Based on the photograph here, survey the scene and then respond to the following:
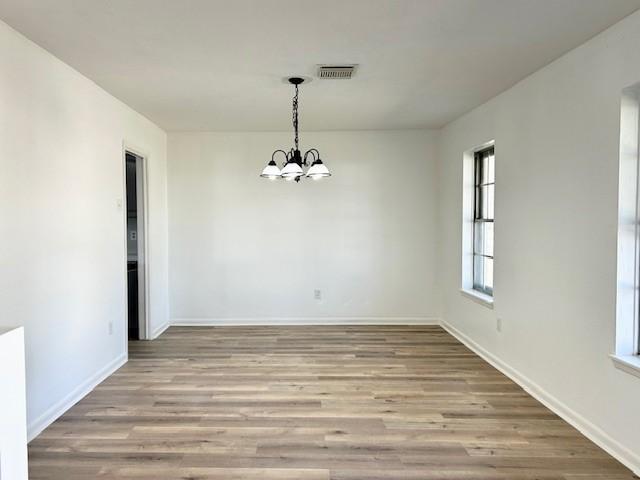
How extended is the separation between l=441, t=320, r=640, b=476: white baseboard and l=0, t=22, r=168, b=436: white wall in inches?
144

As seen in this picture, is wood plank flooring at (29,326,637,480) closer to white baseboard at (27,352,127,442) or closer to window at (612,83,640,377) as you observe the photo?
white baseboard at (27,352,127,442)

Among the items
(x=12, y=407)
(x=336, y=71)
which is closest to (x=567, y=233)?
(x=336, y=71)

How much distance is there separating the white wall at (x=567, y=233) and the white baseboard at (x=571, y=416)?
0.01 meters

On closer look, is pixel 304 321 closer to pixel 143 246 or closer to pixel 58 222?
pixel 143 246

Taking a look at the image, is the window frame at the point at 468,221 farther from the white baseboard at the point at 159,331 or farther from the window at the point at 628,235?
the white baseboard at the point at 159,331

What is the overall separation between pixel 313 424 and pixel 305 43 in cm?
263

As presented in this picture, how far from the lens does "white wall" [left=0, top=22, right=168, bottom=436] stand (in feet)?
8.79

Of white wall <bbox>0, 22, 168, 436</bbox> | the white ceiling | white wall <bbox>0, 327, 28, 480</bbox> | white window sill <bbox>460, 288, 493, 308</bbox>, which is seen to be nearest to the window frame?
white window sill <bbox>460, 288, 493, 308</bbox>

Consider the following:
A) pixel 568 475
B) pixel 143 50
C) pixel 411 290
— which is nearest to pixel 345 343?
pixel 411 290

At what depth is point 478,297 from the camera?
455 centimetres

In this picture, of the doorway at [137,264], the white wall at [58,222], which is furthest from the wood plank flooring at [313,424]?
the doorway at [137,264]

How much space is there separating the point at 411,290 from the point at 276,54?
3.84m

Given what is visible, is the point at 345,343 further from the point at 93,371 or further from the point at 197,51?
the point at 197,51

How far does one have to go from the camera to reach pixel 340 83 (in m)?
3.72
